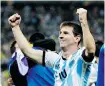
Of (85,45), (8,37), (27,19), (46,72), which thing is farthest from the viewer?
(27,19)

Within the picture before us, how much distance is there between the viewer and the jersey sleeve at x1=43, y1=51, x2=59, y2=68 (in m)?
6.45

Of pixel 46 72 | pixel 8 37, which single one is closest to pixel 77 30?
pixel 46 72

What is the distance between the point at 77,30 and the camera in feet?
20.2

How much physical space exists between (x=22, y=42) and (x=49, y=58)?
374 mm

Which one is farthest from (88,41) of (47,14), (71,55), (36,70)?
(47,14)

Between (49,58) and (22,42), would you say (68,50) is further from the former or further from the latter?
(22,42)

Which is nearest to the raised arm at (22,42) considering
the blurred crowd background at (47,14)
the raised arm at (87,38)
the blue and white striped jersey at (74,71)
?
the blue and white striped jersey at (74,71)

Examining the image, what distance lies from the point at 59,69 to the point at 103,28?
57.5 ft

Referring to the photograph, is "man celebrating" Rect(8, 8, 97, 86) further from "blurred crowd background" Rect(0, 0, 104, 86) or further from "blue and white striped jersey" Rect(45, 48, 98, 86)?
"blurred crowd background" Rect(0, 0, 104, 86)

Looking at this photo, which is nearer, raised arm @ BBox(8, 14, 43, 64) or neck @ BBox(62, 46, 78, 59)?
neck @ BBox(62, 46, 78, 59)

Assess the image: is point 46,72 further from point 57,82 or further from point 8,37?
point 8,37

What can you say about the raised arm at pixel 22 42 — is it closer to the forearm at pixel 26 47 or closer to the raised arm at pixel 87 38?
the forearm at pixel 26 47

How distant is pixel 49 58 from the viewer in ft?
21.3

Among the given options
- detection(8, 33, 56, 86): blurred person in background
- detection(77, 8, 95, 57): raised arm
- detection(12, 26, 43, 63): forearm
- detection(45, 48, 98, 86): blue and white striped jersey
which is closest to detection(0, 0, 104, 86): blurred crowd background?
detection(8, 33, 56, 86): blurred person in background
